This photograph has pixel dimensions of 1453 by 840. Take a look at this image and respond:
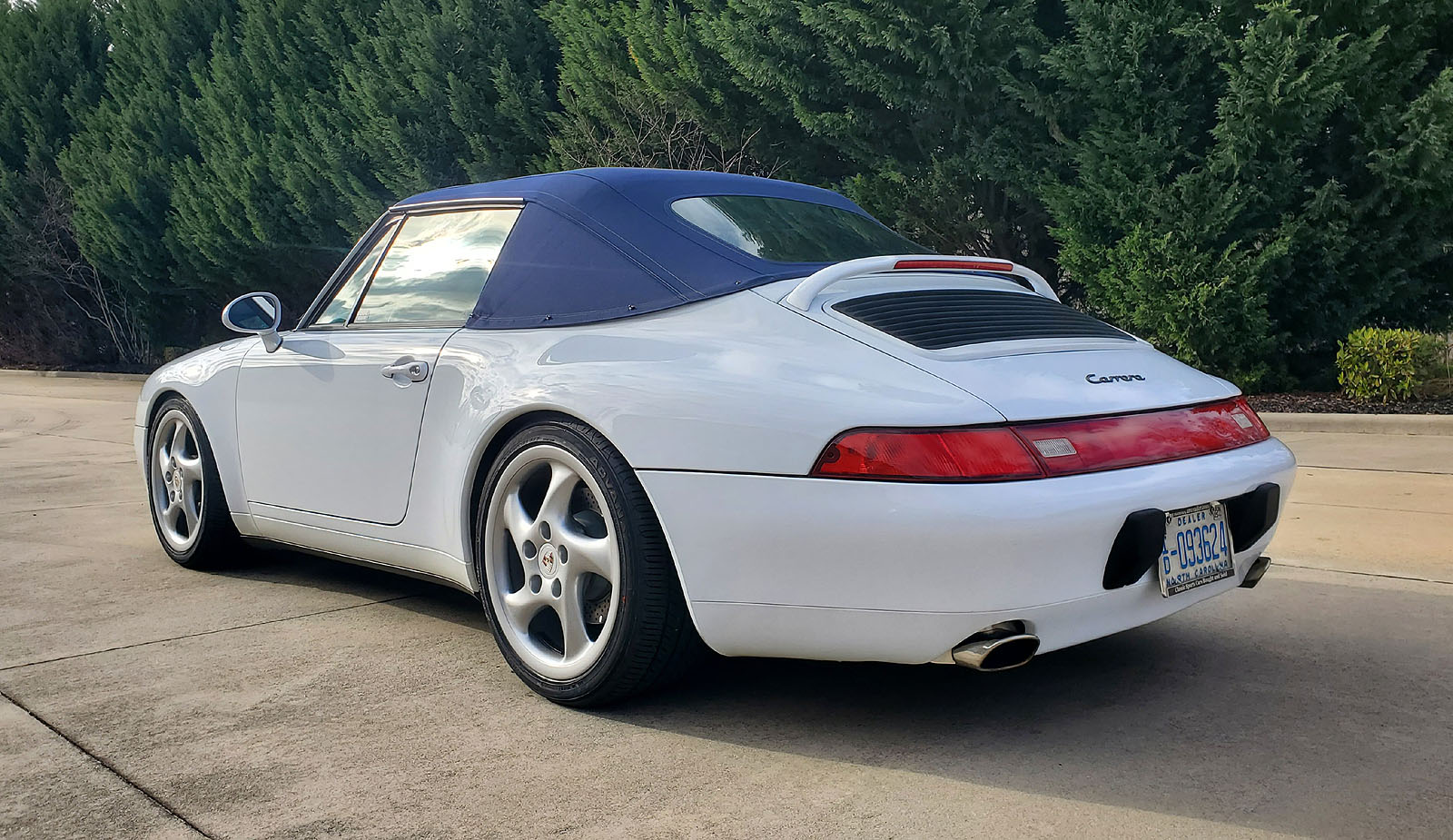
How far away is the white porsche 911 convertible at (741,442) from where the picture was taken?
273 cm

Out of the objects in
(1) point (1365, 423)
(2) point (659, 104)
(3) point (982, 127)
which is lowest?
(1) point (1365, 423)

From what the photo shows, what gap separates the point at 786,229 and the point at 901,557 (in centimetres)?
135

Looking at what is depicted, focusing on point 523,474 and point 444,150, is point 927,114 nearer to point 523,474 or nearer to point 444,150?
point 444,150

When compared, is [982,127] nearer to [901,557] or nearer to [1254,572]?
[1254,572]

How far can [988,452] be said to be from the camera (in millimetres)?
2707

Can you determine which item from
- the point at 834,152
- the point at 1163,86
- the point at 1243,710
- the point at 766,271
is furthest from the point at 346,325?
the point at 834,152

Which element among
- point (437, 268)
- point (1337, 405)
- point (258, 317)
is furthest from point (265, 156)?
point (437, 268)

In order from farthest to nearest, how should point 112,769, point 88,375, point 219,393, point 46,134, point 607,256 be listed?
point 46,134
point 88,375
point 219,393
point 607,256
point 112,769

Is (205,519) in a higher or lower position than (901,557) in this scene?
lower

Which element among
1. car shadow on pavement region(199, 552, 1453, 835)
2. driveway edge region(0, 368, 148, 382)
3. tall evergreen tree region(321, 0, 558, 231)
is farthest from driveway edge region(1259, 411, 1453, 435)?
driveway edge region(0, 368, 148, 382)

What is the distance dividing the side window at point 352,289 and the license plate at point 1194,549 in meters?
2.65

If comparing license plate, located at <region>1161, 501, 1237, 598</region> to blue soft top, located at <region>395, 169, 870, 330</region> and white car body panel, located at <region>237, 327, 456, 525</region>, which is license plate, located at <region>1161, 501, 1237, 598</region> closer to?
blue soft top, located at <region>395, 169, 870, 330</region>

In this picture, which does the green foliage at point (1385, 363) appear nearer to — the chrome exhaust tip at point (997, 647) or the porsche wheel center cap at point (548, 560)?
the chrome exhaust tip at point (997, 647)

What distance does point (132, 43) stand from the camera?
22.8 m
